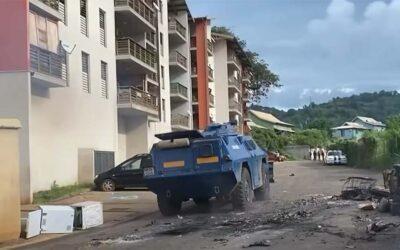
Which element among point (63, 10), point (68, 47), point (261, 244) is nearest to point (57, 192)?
point (68, 47)

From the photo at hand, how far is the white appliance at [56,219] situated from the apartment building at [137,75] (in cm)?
2109

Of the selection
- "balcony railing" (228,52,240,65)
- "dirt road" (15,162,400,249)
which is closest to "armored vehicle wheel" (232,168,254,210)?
"dirt road" (15,162,400,249)

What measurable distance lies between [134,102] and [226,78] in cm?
4417

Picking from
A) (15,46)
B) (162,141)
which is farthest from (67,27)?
(162,141)

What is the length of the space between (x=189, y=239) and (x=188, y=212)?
223 inches

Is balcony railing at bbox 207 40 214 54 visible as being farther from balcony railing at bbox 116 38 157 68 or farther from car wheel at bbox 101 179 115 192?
car wheel at bbox 101 179 115 192

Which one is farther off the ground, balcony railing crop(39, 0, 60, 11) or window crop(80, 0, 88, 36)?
window crop(80, 0, 88, 36)

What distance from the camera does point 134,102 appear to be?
119 feet

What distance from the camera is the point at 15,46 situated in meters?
22.1

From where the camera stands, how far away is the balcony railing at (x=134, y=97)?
3581 centimetres

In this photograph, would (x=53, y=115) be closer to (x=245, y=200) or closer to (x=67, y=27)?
(x=67, y=27)

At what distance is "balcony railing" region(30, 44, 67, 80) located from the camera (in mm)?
22516

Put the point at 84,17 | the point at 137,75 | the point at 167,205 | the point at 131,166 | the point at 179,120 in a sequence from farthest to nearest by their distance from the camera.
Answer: the point at 179,120 < the point at 137,75 < the point at 84,17 < the point at 131,166 < the point at 167,205

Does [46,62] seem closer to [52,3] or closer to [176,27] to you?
[52,3]
